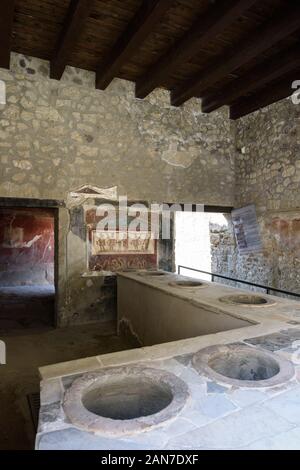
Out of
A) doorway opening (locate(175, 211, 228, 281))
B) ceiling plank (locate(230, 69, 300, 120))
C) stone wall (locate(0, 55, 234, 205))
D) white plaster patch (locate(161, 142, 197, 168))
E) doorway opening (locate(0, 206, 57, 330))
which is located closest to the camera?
stone wall (locate(0, 55, 234, 205))

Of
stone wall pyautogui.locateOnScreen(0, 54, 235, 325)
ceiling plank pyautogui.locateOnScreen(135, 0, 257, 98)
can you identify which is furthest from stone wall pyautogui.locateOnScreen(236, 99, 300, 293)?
ceiling plank pyautogui.locateOnScreen(135, 0, 257, 98)

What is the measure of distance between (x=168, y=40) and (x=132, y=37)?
0.70 meters

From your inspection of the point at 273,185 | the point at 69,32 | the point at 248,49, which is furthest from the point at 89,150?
the point at 273,185

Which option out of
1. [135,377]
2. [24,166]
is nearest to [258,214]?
[24,166]

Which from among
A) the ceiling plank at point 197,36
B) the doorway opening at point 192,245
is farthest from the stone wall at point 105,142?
the doorway opening at point 192,245

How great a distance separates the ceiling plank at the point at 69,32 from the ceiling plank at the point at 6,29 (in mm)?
604

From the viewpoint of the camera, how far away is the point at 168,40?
430 cm

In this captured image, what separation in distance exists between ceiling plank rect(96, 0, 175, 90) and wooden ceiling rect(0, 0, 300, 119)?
0.01 m

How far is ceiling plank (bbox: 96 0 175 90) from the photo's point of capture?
10.8ft

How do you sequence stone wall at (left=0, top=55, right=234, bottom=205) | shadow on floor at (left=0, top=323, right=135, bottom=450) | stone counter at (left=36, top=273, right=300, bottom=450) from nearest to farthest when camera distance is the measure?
stone counter at (left=36, top=273, right=300, bottom=450) → shadow on floor at (left=0, top=323, right=135, bottom=450) → stone wall at (left=0, top=55, right=234, bottom=205)

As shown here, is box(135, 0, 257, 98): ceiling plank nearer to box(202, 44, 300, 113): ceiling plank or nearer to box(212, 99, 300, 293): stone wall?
box(202, 44, 300, 113): ceiling plank

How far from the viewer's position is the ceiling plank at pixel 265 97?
5.09 m

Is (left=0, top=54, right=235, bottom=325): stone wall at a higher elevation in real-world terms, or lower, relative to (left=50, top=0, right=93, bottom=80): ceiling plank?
lower
